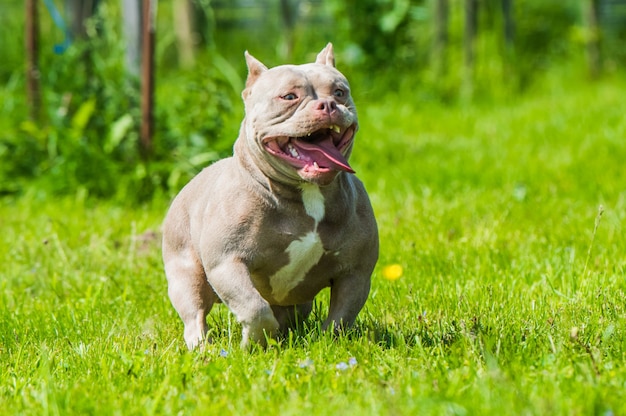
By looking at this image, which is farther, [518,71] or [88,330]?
[518,71]

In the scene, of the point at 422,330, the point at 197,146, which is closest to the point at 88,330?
the point at 422,330

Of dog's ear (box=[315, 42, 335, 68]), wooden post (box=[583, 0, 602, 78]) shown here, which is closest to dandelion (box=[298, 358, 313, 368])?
dog's ear (box=[315, 42, 335, 68])

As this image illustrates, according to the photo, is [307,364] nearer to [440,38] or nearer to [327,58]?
[327,58]

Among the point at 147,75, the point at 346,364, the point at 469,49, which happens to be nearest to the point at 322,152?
the point at 346,364

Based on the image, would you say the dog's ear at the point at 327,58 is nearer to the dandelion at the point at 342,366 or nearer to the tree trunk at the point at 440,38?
the dandelion at the point at 342,366

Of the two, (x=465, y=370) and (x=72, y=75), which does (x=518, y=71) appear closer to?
(x=72, y=75)

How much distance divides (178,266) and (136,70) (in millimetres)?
3653

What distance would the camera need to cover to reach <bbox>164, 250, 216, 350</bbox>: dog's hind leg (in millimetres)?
3602

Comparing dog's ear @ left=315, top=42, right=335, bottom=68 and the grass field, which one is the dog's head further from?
the grass field

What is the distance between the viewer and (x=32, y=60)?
719 centimetres

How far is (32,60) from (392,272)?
157 inches

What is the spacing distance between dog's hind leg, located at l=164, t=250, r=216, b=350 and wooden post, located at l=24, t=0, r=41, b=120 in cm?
397

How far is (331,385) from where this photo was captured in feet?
9.39

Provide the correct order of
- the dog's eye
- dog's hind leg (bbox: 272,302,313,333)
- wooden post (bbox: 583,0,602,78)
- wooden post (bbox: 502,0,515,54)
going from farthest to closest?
wooden post (bbox: 583,0,602,78), wooden post (bbox: 502,0,515,54), dog's hind leg (bbox: 272,302,313,333), the dog's eye
